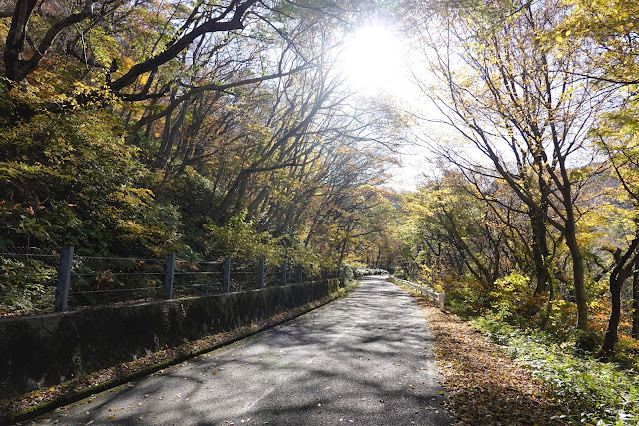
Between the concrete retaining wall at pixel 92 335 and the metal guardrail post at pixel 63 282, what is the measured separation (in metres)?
0.18

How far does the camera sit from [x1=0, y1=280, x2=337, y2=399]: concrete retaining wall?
13.5ft

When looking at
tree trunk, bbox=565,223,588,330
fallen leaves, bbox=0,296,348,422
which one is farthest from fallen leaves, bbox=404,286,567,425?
fallen leaves, bbox=0,296,348,422

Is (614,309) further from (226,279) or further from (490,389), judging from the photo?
(226,279)

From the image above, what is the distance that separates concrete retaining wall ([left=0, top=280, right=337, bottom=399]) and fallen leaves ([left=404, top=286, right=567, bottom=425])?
4960 millimetres

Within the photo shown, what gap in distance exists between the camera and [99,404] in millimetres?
4348

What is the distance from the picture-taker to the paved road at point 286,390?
4.02m

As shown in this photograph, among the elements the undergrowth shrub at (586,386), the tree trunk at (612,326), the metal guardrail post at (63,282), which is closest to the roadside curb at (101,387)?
the metal guardrail post at (63,282)

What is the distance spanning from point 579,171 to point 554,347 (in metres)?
5.10

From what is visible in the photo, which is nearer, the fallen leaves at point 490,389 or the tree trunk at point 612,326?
the fallen leaves at point 490,389

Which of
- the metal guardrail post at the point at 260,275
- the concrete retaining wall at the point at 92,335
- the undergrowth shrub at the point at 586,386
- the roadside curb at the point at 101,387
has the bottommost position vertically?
the roadside curb at the point at 101,387

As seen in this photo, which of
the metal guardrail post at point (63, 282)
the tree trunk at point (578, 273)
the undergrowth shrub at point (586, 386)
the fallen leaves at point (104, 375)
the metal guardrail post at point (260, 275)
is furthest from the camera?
the metal guardrail post at point (260, 275)

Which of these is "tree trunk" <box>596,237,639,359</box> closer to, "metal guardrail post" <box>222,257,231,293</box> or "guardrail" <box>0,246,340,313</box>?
"metal guardrail post" <box>222,257,231,293</box>

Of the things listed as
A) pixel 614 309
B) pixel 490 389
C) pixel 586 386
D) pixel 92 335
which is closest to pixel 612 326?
pixel 614 309

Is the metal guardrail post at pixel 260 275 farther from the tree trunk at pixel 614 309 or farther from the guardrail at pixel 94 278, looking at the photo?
the tree trunk at pixel 614 309
